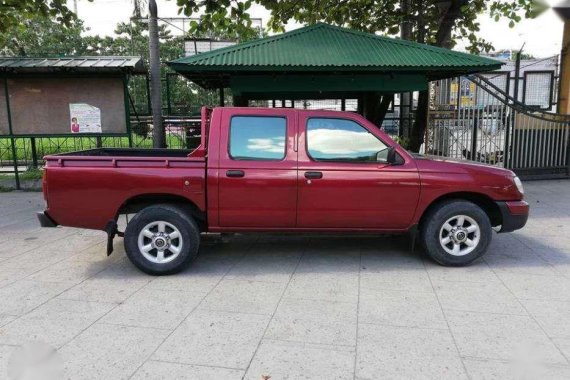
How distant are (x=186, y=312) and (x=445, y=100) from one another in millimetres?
10674

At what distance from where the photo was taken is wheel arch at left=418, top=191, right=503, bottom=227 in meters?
5.14

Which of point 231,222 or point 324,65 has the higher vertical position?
point 324,65

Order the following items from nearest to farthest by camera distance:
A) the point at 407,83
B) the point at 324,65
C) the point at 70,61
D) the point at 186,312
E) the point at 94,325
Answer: the point at 94,325
the point at 186,312
the point at 324,65
the point at 407,83
the point at 70,61

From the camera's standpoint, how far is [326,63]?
7410 mm

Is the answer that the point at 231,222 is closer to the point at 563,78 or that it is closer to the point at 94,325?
the point at 94,325

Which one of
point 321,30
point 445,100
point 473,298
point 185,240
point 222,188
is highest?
point 321,30

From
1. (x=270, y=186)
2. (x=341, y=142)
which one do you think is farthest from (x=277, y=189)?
(x=341, y=142)

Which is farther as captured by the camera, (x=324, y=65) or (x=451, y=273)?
(x=324, y=65)

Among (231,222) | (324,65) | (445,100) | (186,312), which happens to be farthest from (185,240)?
(445,100)

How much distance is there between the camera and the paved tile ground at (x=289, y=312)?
3.15 meters

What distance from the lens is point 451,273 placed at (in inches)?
195

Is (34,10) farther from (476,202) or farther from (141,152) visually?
(476,202)

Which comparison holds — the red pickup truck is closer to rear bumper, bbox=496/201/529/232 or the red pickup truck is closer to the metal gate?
rear bumper, bbox=496/201/529/232

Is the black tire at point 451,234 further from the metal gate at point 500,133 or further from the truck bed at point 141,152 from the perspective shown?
the metal gate at point 500,133
